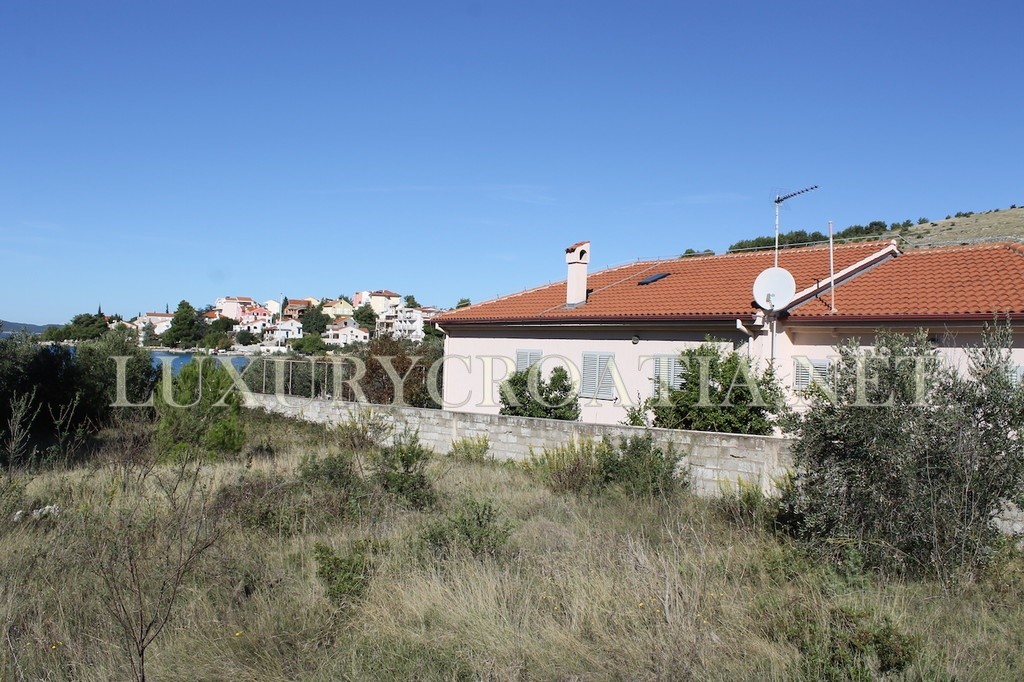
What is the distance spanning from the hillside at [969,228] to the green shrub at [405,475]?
118 feet

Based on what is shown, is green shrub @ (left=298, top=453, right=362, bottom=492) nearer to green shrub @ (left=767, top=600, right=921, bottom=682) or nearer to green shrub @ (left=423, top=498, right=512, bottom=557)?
green shrub @ (left=423, top=498, right=512, bottom=557)

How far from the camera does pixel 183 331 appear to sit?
47406 millimetres

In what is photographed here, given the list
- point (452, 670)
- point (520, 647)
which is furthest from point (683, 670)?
point (452, 670)

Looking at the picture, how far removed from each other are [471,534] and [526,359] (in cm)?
1343

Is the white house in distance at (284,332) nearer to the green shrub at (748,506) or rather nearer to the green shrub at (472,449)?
the green shrub at (472,449)

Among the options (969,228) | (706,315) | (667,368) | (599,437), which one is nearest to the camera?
(599,437)

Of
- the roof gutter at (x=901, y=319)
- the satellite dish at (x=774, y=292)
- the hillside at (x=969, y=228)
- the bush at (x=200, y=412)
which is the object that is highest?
the hillside at (x=969, y=228)

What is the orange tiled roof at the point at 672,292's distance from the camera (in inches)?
656

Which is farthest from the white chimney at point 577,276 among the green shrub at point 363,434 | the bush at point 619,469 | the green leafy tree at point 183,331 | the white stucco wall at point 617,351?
the green leafy tree at point 183,331

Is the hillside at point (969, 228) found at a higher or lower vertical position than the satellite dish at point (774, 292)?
higher

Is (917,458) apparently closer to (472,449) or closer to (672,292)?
(472,449)

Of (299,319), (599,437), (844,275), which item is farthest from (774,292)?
(299,319)

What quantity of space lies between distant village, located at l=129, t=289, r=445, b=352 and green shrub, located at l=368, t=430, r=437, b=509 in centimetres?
3295

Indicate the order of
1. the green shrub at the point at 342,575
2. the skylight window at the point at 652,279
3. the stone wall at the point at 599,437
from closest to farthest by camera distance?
1. the green shrub at the point at 342,575
2. the stone wall at the point at 599,437
3. the skylight window at the point at 652,279
